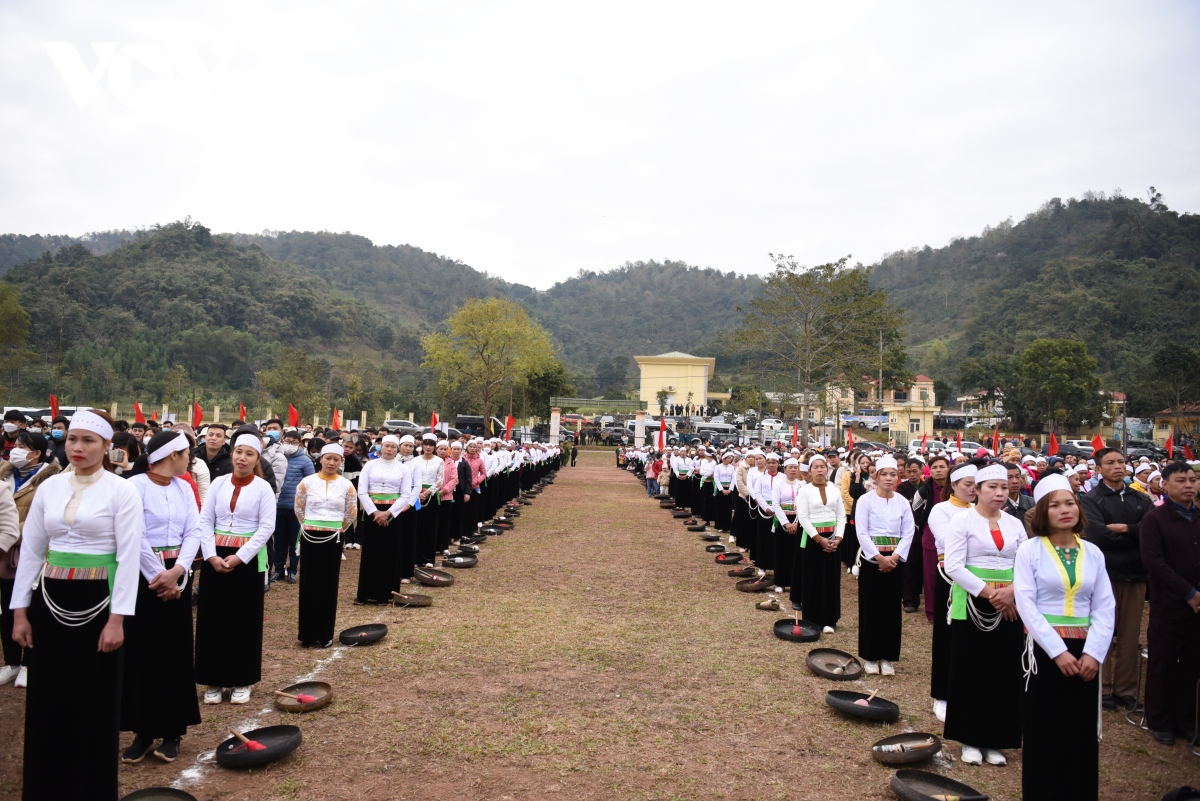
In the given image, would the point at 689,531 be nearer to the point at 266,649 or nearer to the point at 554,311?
the point at 266,649

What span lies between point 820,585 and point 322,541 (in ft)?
16.4

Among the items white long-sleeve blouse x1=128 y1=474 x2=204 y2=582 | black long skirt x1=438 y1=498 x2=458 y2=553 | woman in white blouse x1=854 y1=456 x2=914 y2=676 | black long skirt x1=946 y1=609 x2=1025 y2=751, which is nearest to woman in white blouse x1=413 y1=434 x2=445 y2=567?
black long skirt x1=438 y1=498 x2=458 y2=553

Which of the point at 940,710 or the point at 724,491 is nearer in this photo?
the point at 940,710

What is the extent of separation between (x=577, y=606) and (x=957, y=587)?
4.74 m

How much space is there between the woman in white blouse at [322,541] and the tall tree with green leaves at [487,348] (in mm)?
39094

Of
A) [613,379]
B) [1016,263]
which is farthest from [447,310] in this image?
[1016,263]

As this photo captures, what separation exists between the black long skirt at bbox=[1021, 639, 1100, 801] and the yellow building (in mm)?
68066

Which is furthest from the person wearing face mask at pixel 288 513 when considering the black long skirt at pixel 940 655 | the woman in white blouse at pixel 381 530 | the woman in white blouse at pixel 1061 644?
the woman in white blouse at pixel 1061 644

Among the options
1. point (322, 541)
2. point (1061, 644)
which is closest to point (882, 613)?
point (1061, 644)

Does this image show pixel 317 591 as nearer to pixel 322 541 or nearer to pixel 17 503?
pixel 322 541

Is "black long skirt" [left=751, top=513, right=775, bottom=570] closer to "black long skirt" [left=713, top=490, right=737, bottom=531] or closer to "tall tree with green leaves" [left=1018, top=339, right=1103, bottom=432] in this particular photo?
"black long skirt" [left=713, top=490, right=737, bottom=531]

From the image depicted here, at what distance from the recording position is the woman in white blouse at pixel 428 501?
1020 cm

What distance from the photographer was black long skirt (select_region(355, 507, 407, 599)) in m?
8.58

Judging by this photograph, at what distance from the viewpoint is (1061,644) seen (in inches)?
146
